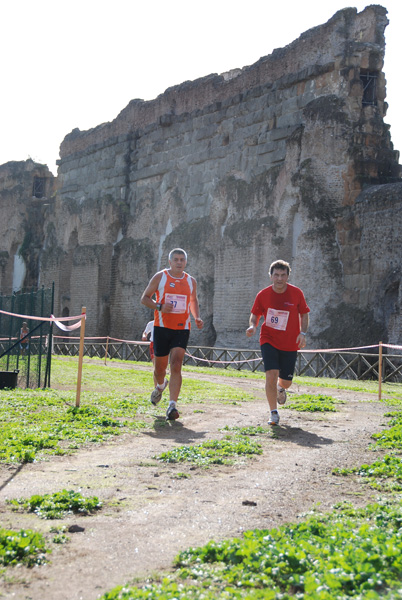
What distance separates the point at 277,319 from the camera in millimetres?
7066

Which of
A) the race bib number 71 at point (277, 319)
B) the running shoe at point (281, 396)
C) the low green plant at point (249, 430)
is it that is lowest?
the low green plant at point (249, 430)

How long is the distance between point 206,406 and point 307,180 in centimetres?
1200

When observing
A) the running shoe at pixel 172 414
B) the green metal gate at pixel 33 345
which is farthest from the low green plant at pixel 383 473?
the green metal gate at pixel 33 345

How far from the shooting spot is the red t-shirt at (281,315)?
7027 mm

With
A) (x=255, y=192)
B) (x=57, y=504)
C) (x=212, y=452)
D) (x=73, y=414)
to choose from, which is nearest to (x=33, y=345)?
(x=73, y=414)

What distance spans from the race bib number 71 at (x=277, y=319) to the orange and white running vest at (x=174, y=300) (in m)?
0.85

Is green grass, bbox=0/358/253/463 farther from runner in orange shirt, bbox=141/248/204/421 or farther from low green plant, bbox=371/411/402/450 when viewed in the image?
low green plant, bbox=371/411/402/450

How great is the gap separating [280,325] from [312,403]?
214 cm

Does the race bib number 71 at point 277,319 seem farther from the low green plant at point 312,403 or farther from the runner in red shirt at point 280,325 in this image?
the low green plant at point 312,403

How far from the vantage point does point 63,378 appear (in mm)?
12258

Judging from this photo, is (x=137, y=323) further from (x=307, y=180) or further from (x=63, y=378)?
(x=63, y=378)

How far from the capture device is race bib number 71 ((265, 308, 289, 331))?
23.1ft

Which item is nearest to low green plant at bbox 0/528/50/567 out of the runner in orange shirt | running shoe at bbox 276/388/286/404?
the runner in orange shirt

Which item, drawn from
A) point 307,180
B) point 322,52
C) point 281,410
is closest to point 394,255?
point 307,180
